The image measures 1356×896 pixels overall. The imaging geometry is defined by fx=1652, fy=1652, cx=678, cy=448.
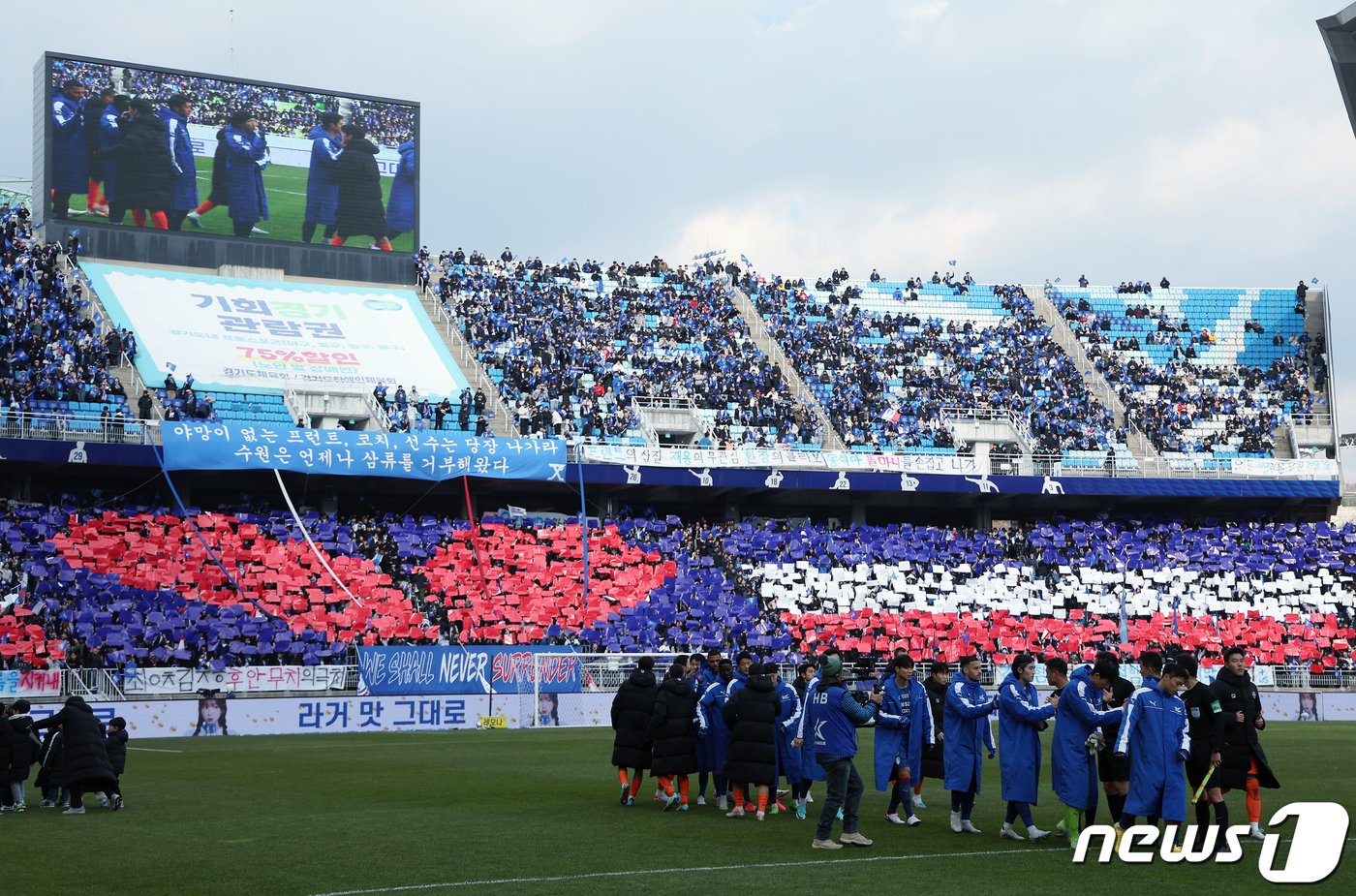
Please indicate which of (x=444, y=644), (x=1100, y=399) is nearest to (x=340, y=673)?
(x=444, y=644)

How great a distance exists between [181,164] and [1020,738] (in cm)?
4811

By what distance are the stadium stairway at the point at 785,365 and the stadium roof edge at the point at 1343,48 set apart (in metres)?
48.2

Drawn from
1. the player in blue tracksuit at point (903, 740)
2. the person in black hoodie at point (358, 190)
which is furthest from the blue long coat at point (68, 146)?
the player in blue tracksuit at point (903, 740)

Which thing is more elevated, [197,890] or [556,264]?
[556,264]

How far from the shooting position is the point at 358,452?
49.6 metres

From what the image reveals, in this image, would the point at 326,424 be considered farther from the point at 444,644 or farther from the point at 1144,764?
the point at 1144,764

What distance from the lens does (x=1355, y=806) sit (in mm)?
19031

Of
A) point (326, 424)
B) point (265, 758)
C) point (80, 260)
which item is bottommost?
point (265, 758)

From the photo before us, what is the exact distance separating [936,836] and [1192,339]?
182ft

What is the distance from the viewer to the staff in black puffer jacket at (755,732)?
18609mm

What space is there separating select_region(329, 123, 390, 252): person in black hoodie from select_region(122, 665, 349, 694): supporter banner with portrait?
24.3 metres

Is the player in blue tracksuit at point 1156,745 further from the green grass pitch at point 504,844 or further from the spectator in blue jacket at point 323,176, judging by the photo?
the spectator in blue jacket at point 323,176

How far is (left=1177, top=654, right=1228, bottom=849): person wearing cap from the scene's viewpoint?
608 inches

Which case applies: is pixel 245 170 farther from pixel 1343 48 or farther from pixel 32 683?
pixel 1343 48
